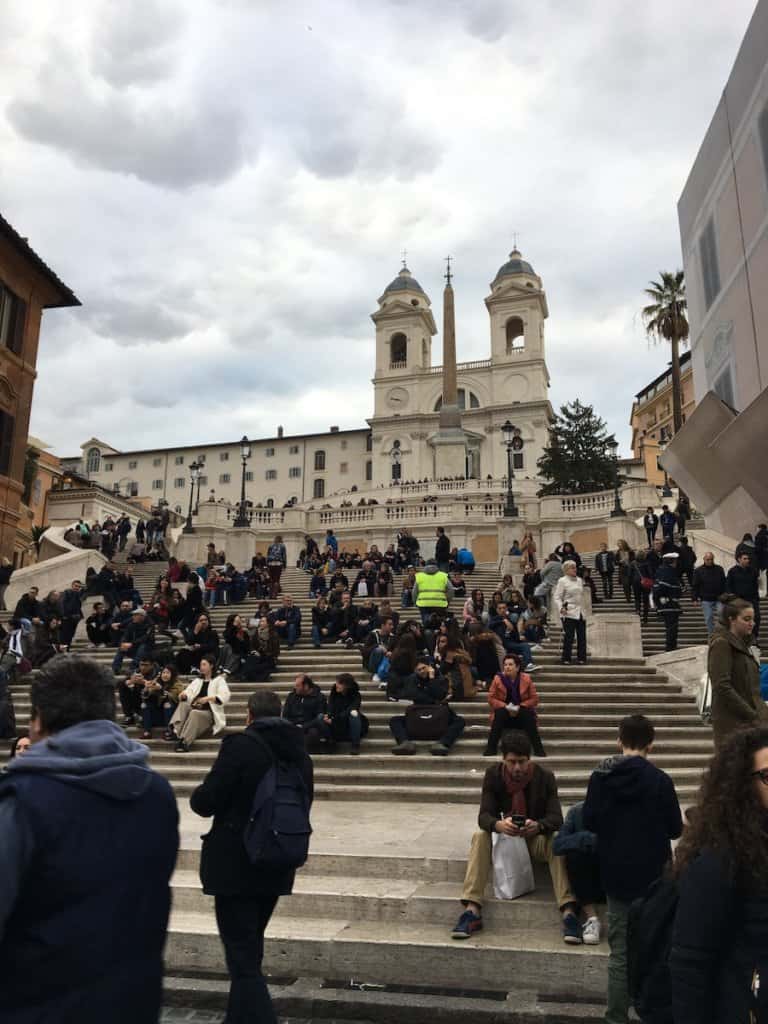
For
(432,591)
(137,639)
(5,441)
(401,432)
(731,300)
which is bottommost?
(137,639)

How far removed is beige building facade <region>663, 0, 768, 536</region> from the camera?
18500 millimetres

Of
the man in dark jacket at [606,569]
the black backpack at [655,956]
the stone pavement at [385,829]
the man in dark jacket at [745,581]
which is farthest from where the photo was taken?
the man in dark jacket at [606,569]

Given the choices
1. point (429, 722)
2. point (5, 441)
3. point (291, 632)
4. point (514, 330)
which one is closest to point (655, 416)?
point (514, 330)

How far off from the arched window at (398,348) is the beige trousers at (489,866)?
78.2m

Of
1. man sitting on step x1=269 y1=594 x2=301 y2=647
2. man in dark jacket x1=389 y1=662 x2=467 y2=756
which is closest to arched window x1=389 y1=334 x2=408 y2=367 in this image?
man sitting on step x1=269 y1=594 x2=301 y2=647

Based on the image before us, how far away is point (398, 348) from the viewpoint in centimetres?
8319

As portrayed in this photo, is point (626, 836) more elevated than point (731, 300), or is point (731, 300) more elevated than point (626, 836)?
point (731, 300)

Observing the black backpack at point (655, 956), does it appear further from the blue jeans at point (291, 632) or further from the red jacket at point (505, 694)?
the blue jeans at point (291, 632)

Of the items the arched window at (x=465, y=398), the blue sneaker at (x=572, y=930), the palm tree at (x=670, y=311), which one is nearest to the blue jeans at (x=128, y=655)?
the blue sneaker at (x=572, y=930)

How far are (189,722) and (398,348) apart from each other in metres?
74.9

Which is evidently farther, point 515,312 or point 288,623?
point 515,312

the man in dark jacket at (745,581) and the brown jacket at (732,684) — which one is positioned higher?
the man in dark jacket at (745,581)

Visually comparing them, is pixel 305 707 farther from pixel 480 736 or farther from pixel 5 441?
pixel 5 441

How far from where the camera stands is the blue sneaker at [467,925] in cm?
525
